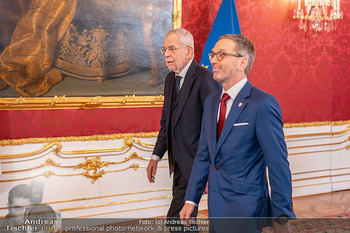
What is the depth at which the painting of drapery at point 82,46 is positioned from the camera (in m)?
3.72

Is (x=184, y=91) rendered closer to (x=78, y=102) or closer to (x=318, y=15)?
(x=78, y=102)

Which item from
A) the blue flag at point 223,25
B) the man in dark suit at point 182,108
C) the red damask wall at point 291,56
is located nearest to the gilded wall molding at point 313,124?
the red damask wall at point 291,56

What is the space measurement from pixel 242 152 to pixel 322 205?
349cm

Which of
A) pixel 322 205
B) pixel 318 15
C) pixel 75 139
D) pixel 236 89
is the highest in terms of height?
pixel 318 15

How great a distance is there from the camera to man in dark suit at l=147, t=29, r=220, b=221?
2771mm

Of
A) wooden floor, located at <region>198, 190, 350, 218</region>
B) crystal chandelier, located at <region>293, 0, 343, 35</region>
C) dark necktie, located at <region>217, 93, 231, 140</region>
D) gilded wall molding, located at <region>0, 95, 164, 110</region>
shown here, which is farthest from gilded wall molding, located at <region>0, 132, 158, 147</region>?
crystal chandelier, located at <region>293, 0, 343, 35</region>

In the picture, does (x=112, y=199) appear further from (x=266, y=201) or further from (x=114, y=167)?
(x=266, y=201)

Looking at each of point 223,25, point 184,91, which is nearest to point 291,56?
point 223,25

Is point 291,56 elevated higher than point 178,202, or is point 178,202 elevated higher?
point 291,56

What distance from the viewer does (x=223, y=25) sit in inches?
174

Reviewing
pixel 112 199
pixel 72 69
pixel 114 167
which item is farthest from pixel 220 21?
pixel 112 199

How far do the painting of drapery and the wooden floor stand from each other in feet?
5.92

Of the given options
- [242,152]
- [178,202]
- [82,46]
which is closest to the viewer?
[242,152]

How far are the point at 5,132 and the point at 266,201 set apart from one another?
2703 millimetres
